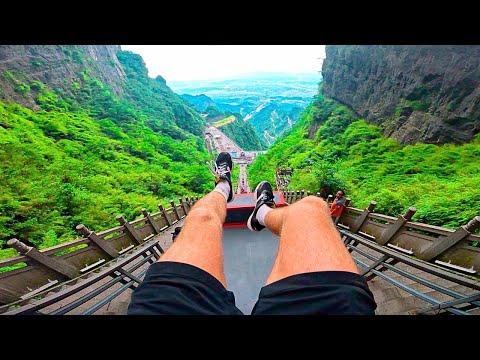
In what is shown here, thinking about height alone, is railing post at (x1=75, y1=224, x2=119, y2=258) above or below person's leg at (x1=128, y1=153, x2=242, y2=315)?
below

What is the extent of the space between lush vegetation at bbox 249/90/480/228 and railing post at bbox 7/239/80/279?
6631 millimetres

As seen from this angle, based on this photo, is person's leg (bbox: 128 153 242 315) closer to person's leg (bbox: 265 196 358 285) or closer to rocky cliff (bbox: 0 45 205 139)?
person's leg (bbox: 265 196 358 285)

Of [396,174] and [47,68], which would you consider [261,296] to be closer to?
[396,174]

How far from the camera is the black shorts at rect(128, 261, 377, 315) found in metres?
0.89

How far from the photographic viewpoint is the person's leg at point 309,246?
109cm

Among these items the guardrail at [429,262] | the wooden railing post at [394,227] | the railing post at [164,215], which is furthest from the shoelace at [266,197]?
the railing post at [164,215]

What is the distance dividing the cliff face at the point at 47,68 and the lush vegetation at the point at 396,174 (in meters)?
21.4

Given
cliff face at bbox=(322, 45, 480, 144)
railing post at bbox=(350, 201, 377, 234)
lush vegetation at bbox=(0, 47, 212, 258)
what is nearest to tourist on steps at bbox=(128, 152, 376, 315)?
railing post at bbox=(350, 201, 377, 234)

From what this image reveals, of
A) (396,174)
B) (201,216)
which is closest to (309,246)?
(201,216)

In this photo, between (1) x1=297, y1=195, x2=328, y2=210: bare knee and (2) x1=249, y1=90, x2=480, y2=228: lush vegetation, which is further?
(2) x1=249, y1=90, x2=480, y2=228: lush vegetation

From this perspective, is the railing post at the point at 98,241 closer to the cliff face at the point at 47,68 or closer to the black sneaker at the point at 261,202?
the black sneaker at the point at 261,202

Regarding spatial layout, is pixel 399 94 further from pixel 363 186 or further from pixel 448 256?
pixel 448 256
